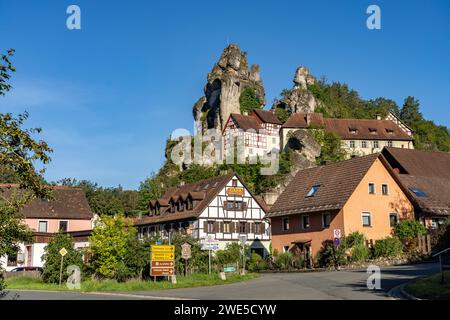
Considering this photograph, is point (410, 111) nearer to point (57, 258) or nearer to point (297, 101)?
point (297, 101)

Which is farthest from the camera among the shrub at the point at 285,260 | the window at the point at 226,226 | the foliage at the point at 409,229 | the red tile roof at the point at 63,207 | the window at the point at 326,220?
the red tile roof at the point at 63,207

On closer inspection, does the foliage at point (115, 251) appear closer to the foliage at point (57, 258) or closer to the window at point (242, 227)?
the foliage at point (57, 258)

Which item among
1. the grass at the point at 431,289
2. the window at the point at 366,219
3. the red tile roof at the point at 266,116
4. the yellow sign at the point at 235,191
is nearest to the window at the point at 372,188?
the window at the point at 366,219

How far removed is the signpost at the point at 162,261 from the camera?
31078 mm

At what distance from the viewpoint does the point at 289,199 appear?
155 feet

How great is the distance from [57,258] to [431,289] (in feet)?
90.9

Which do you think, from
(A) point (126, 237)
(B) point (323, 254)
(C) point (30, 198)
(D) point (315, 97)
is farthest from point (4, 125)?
(D) point (315, 97)

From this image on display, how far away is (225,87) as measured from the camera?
106 m

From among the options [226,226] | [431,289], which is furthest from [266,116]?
[431,289]

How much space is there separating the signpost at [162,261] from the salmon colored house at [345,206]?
43.6 feet

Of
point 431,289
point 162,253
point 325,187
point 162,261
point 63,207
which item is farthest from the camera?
point 63,207

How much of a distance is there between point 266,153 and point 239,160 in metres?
6.56

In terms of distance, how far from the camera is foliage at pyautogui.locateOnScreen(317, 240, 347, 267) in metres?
37.0
